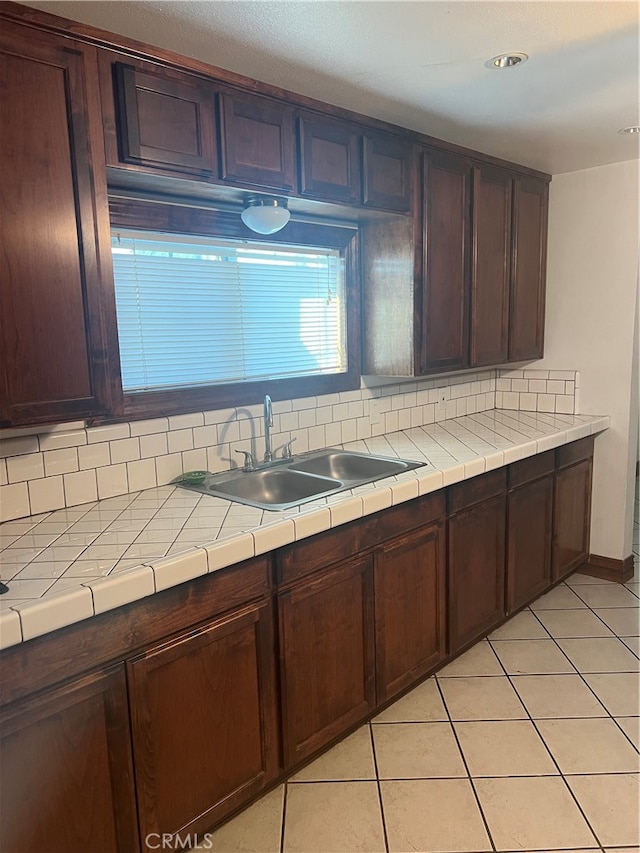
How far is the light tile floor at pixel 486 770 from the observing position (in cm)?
188

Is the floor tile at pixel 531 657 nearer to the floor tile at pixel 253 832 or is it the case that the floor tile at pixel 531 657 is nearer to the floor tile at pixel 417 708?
the floor tile at pixel 417 708

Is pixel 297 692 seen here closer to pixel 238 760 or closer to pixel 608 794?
pixel 238 760

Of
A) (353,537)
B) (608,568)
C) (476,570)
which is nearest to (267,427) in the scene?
(353,537)

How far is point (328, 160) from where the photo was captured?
2.38 metres

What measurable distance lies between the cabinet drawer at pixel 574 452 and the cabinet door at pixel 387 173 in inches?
61.8

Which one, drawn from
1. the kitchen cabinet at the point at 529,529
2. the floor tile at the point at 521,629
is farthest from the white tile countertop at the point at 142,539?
the floor tile at the point at 521,629

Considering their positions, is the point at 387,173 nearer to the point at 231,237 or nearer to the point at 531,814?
the point at 231,237

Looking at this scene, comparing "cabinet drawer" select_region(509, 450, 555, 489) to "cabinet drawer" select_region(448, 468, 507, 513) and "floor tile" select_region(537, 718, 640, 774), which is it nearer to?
"cabinet drawer" select_region(448, 468, 507, 513)

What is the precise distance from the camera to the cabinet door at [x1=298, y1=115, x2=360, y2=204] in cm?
229

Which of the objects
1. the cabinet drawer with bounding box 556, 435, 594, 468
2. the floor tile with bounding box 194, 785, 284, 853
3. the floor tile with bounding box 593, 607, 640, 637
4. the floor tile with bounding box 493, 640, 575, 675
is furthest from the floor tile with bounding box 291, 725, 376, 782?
the cabinet drawer with bounding box 556, 435, 594, 468

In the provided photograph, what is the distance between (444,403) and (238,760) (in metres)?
2.33

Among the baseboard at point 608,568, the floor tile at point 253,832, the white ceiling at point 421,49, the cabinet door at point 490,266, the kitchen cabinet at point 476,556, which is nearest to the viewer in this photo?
the white ceiling at point 421,49

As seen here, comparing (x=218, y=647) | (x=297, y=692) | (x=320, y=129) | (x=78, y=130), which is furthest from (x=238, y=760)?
(x=320, y=129)

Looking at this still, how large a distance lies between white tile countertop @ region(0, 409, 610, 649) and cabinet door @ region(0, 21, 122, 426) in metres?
0.36
